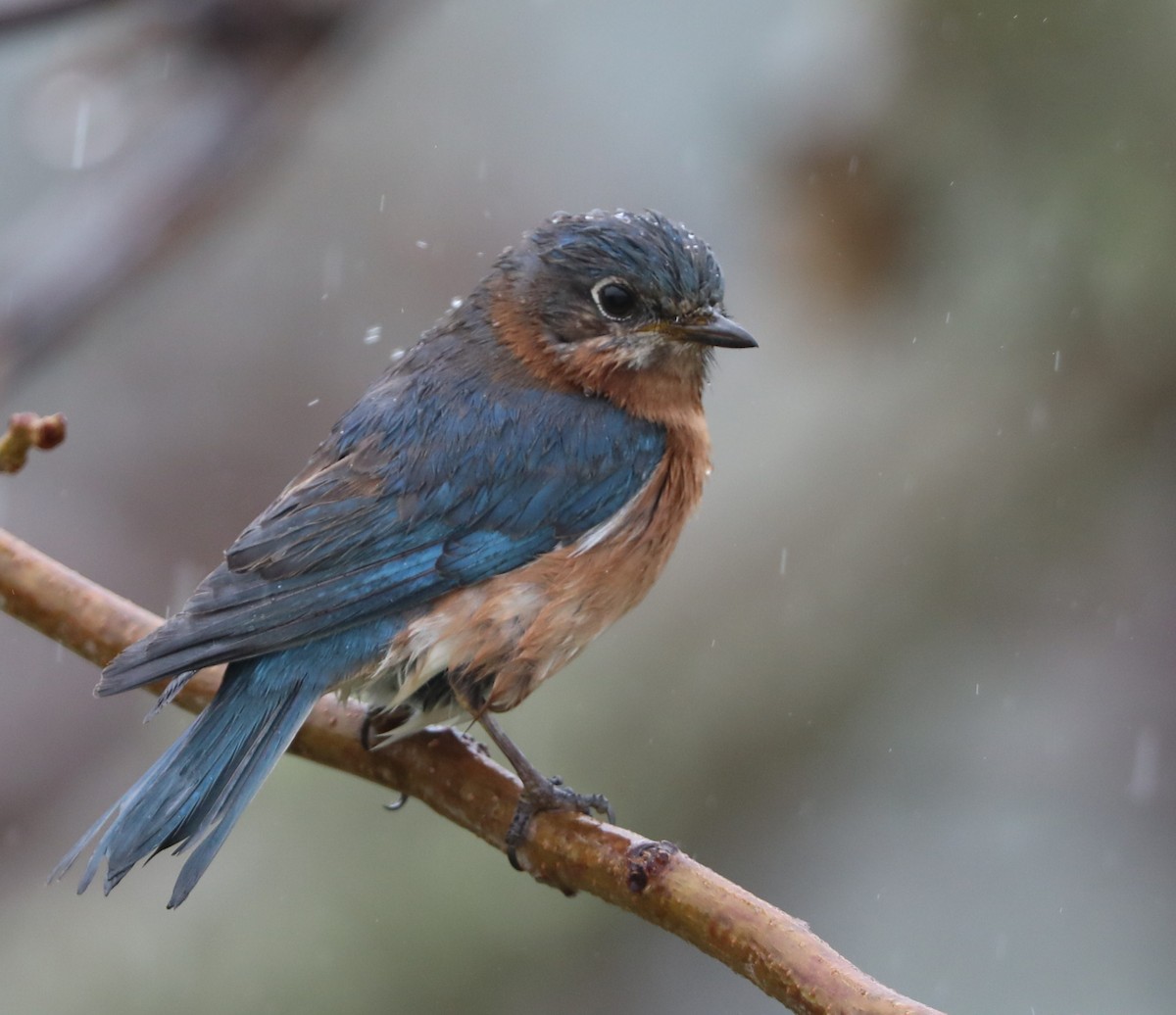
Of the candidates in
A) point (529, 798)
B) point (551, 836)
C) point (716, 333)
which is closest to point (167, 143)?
point (716, 333)

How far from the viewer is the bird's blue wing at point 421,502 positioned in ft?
11.3

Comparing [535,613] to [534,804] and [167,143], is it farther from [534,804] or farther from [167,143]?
[167,143]

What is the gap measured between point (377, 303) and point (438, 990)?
3.76 m

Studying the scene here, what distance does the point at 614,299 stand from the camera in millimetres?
3857

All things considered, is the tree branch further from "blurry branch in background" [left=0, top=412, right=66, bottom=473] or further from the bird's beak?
the bird's beak

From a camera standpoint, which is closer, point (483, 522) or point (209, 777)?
point (209, 777)

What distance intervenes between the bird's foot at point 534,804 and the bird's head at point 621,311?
0.97 metres

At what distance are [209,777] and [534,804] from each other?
0.66 metres

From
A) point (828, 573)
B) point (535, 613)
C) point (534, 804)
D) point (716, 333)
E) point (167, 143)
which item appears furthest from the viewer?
point (828, 573)

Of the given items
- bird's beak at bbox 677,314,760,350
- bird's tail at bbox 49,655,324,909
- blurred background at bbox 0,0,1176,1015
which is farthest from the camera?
blurred background at bbox 0,0,1176,1015

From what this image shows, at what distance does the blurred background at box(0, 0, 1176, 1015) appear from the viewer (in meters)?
4.73

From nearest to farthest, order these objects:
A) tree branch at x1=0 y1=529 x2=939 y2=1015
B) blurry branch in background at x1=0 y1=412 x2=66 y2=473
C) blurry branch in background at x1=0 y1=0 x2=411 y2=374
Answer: tree branch at x1=0 y1=529 x2=939 y2=1015 < blurry branch in background at x1=0 y1=412 x2=66 y2=473 < blurry branch in background at x1=0 y1=0 x2=411 y2=374

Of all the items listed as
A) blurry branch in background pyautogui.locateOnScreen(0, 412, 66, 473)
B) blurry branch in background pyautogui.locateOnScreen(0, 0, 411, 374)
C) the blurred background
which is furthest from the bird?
the blurred background

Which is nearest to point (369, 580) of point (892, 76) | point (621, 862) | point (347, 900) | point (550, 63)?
point (621, 862)
